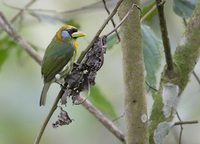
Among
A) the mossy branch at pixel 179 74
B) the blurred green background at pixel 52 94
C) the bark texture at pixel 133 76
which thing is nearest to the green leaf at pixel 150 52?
the mossy branch at pixel 179 74

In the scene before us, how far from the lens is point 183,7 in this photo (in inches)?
71.6

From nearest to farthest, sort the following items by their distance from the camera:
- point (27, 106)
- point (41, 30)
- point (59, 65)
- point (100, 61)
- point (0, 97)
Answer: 1. point (100, 61)
2. point (59, 65)
3. point (27, 106)
4. point (0, 97)
5. point (41, 30)

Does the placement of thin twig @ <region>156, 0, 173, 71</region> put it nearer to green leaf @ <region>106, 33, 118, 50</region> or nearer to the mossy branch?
the mossy branch

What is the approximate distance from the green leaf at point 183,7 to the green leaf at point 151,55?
0.40ft

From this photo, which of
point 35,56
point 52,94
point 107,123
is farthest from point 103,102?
point 52,94

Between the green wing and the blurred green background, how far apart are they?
462 mm

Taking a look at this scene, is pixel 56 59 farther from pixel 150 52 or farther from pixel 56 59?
pixel 150 52

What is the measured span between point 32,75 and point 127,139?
2224 millimetres

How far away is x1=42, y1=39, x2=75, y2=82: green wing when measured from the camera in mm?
1789

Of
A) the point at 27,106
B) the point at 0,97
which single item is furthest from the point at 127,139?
the point at 0,97

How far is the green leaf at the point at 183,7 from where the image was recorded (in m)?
1.81

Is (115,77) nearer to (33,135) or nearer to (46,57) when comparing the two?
(33,135)

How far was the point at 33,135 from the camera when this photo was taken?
346cm

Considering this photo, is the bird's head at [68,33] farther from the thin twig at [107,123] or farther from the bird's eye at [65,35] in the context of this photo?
the thin twig at [107,123]
